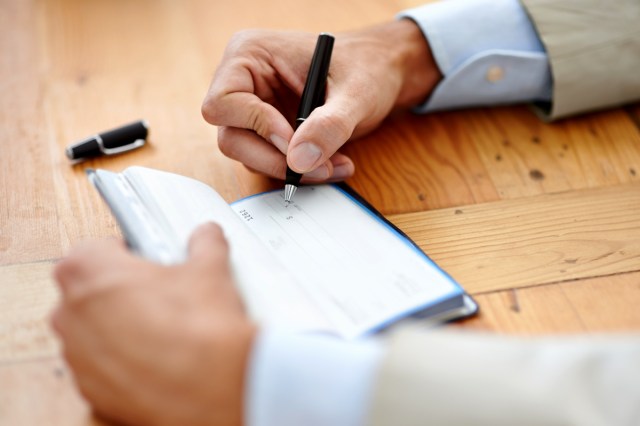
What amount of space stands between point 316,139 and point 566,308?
34cm

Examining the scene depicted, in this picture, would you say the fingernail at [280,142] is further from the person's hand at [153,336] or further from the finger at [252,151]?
the person's hand at [153,336]

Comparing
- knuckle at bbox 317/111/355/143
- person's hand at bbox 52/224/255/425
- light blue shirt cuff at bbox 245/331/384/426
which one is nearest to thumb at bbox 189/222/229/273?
person's hand at bbox 52/224/255/425

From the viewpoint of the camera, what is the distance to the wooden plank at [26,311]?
0.74 meters

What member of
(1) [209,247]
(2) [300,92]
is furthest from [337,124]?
(1) [209,247]

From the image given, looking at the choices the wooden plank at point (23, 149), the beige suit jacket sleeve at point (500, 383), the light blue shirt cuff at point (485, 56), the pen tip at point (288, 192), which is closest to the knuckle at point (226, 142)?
the pen tip at point (288, 192)

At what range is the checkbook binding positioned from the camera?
27.5 inches

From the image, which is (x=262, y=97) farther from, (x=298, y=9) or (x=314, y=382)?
(x=314, y=382)

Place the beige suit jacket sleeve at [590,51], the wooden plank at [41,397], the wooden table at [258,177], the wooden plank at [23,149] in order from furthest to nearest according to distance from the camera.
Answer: the beige suit jacket sleeve at [590,51]
the wooden plank at [23,149]
the wooden table at [258,177]
the wooden plank at [41,397]

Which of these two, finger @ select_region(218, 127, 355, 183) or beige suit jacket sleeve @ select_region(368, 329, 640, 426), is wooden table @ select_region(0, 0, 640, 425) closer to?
finger @ select_region(218, 127, 355, 183)

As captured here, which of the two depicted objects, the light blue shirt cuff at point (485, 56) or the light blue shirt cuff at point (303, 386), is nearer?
the light blue shirt cuff at point (303, 386)

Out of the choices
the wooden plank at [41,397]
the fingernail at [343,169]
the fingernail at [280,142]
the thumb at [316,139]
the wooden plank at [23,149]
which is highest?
the thumb at [316,139]

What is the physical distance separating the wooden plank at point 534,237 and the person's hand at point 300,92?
14 centimetres

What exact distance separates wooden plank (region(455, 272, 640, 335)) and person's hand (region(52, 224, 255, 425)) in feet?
0.89

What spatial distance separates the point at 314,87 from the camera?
0.94 metres
